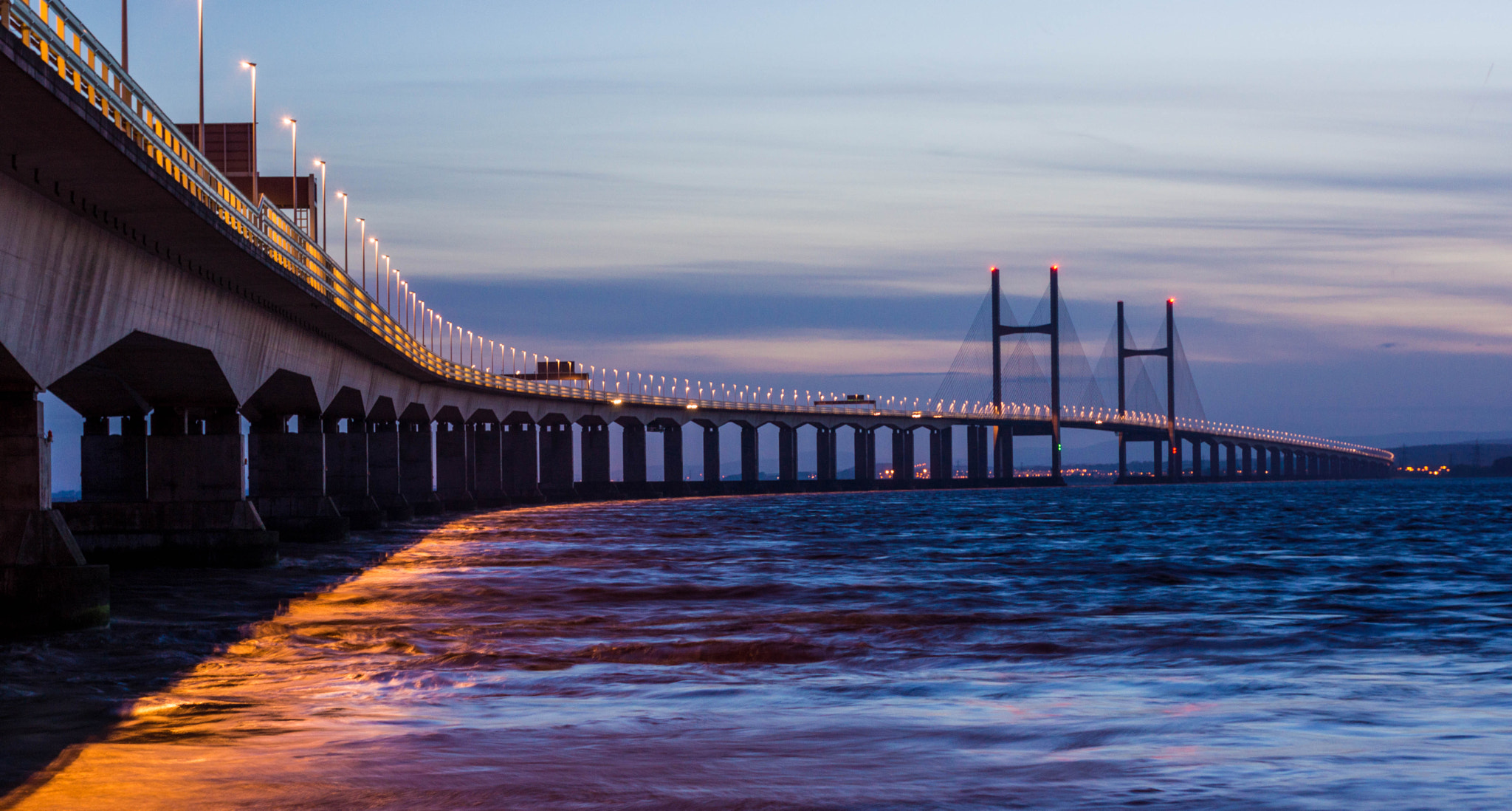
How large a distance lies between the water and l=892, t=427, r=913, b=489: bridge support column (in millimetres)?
152487

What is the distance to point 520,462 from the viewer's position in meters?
120

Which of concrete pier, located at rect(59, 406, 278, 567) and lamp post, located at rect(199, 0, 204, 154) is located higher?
lamp post, located at rect(199, 0, 204, 154)

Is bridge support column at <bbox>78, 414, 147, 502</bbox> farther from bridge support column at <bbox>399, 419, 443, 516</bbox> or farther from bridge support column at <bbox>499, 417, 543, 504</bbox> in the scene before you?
bridge support column at <bbox>499, 417, 543, 504</bbox>

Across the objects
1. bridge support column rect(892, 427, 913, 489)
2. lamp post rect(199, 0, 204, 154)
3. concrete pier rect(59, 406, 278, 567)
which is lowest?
bridge support column rect(892, 427, 913, 489)

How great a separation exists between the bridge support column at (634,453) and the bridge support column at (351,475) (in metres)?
81.1

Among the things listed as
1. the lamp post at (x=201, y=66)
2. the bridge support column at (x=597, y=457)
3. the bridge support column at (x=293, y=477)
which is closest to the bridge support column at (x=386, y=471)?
the bridge support column at (x=293, y=477)

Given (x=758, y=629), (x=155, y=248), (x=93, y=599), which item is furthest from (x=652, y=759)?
(x=155, y=248)

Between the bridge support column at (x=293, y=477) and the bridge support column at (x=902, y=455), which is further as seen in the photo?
the bridge support column at (x=902, y=455)

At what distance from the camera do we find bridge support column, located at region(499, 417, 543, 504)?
119m

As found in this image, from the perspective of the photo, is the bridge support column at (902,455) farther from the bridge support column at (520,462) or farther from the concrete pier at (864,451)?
the bridge support column at (520,462)

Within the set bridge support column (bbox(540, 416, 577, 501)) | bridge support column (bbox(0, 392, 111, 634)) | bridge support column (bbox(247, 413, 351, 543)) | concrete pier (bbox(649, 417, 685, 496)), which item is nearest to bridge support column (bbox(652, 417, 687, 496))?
concrete pier (bbox(649, 417, 685, 496))

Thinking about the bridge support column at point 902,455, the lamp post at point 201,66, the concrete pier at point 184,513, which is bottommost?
the bridge support column at point 902,455

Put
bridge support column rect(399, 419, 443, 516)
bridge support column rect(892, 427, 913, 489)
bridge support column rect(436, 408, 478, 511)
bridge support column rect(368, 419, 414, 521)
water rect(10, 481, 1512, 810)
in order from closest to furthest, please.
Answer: water rect(10, 481, 1512, 810)
bridge support column rect(368, 419, 414, 521)
bridge support column rect(399, 419, 443, 516)
bridge support column rect(436, 408, 478, 511)
bridge support column rect(892, 427, 913, 489)

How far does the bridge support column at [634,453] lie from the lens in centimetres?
14738
